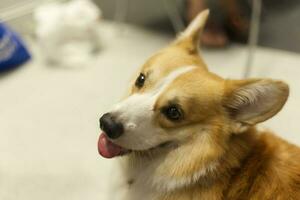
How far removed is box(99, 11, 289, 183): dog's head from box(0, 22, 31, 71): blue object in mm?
1291

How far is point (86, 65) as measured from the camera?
89.6 inches

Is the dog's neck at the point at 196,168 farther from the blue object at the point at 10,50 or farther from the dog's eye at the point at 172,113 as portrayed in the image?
the blue object at the point at 10,50

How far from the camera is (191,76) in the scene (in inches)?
42.3

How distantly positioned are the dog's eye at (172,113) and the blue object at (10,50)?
139cm

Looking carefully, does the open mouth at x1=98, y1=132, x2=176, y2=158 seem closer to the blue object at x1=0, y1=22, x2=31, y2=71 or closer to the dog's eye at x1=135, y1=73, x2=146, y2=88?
the dog's eye at x1=135, y1=73, x2=146, y2=88

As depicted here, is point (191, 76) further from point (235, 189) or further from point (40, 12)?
point (40, 12)

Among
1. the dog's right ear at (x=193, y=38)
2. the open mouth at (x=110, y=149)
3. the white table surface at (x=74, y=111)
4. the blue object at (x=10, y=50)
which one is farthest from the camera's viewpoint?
the blue object at (x=10, y=50)

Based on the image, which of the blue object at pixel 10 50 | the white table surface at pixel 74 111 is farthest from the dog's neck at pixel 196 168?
the blue object at pixel 10 50

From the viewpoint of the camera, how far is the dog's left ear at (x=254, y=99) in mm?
979

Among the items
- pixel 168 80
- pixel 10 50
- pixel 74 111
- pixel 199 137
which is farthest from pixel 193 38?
pixel 10 50

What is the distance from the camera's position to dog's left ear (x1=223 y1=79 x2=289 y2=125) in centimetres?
98

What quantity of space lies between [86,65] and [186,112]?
1.32 meters

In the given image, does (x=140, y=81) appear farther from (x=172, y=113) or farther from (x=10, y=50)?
(x=10, y=50)

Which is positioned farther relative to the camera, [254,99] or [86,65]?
[86,65]
